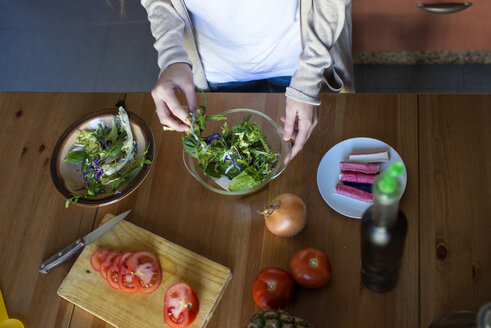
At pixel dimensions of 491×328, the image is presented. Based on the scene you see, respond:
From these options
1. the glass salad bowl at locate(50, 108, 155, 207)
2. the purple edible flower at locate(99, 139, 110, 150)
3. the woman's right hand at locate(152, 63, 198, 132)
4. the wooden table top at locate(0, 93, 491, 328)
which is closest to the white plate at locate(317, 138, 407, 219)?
the wooden table top at locate(0, 93, 491, 328)

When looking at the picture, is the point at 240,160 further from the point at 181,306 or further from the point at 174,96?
the point at 181,306

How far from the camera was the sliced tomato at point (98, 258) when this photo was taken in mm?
1035

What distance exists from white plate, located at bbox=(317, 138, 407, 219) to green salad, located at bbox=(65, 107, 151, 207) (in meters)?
0.48

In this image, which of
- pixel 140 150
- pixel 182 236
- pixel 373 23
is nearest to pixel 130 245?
pixel 182 236

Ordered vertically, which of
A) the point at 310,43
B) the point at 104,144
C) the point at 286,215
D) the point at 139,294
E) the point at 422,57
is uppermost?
the point at 422,57

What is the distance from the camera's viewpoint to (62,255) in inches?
41.1

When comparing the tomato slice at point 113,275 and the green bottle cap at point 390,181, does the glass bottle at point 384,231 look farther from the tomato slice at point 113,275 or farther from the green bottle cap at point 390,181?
the tomato slice at point 113,275

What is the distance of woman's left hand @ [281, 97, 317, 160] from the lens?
104 cm

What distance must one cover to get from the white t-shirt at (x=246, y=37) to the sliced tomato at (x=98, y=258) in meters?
0.71

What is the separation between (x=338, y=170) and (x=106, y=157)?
639 millimetres

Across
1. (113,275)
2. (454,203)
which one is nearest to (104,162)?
(113,275)

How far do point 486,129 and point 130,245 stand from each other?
3.11 ft

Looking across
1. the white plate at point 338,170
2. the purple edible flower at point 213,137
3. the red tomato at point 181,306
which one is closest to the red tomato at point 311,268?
the white plate at point 338,170

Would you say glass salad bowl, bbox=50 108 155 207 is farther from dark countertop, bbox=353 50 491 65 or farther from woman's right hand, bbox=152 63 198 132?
dark countertop, bbox=353 50 491 65
